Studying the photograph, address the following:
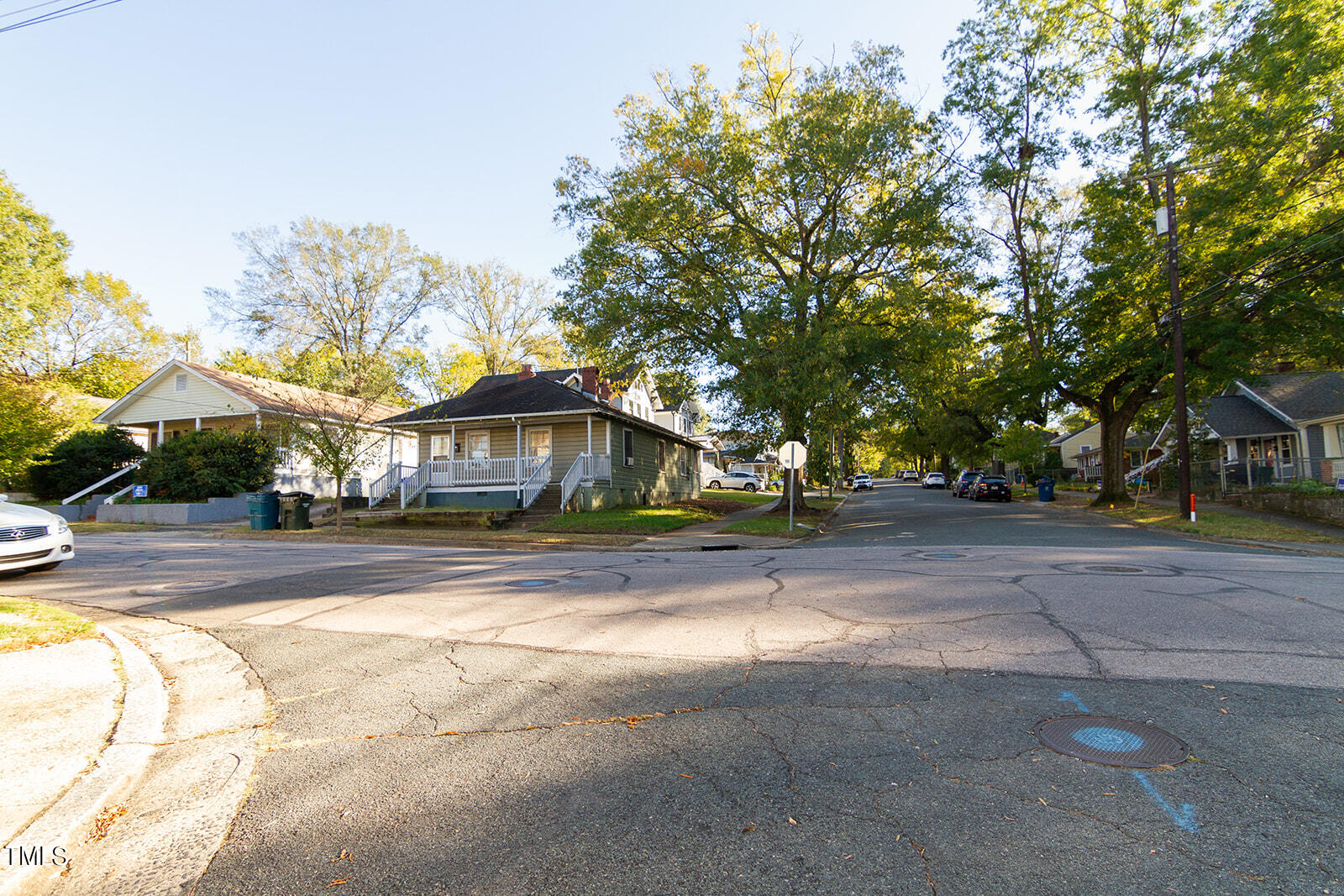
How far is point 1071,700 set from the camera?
4.48m

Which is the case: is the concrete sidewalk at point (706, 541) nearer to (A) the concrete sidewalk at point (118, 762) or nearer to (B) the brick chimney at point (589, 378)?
(A) the concrete sidewalk at point (118, 762)

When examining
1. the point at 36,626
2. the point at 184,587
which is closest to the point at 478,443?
the point at 184,587

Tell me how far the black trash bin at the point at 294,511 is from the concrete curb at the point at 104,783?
18.1 metres

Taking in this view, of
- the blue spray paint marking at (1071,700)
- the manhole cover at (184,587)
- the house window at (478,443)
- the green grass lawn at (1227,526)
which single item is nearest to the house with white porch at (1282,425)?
the green grass lawn at (1227,526)

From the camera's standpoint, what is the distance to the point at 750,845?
2852 mm

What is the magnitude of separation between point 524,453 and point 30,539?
17.6m

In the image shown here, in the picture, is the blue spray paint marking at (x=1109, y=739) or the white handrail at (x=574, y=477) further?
the white handrail at (x=574, y=477)

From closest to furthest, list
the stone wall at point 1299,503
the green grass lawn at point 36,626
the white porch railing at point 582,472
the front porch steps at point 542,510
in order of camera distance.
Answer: the green grass lawn at point 36,626 < the stone wall at point 1299,503 < the front porch steps at point 542,510 < the white porch railing at point 582,472

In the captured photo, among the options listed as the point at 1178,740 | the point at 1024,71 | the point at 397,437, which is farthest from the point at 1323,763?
the point at 397,437

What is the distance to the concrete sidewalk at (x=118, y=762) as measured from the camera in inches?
112

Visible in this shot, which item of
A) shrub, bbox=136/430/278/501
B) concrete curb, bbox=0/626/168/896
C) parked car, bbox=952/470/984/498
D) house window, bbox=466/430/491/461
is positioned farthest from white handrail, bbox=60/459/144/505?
parked car, bbox=952/470/984/498

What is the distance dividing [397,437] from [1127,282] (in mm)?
33119

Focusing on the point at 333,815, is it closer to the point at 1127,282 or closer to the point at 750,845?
the point at 750,845

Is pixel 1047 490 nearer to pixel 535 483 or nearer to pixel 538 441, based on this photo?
pixel 538 441
